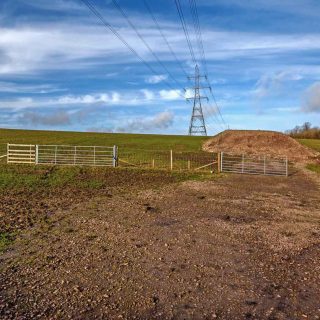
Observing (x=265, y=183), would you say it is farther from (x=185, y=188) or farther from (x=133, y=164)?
(x=133, y=164)

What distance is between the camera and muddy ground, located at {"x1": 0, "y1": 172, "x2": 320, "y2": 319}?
880 cm

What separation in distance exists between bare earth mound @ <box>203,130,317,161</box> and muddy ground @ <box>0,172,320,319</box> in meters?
42.1

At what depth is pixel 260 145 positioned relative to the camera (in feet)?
212

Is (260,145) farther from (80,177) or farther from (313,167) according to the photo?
(80,177)

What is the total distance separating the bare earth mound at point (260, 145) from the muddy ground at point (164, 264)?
42.1 metres

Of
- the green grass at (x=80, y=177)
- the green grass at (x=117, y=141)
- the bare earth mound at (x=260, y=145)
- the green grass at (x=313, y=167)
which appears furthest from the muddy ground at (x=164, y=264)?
the green grass at (x=117, y=141)

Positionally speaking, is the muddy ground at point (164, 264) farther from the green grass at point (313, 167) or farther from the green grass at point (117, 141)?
the green grass at point (117, 141)

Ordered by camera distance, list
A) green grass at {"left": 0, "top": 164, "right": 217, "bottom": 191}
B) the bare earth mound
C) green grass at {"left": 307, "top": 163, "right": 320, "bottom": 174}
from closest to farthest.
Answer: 1. green grass at {"left": 0, "top": 164, "right": 217, "bottom": 191}
2. green grass at {"left": 307, "top": 163, "right": 320, "bottom": 174}
3. the bare earth mound

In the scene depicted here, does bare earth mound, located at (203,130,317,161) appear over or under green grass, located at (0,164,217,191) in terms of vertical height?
over

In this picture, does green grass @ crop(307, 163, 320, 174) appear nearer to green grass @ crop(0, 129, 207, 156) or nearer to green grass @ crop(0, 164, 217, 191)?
green grass @ crop(0, 164, 217, 191)

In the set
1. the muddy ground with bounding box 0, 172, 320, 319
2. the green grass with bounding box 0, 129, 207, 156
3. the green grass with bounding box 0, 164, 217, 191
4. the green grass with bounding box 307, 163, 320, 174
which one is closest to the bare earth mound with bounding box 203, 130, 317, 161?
the green grass with bounding box 0, 129, 207, 156

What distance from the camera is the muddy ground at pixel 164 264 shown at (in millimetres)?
8805

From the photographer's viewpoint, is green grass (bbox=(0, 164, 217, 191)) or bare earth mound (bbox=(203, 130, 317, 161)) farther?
bare earth mound (bbox=(203, 130, 317, 161))

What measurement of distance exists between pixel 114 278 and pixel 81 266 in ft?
4.06
